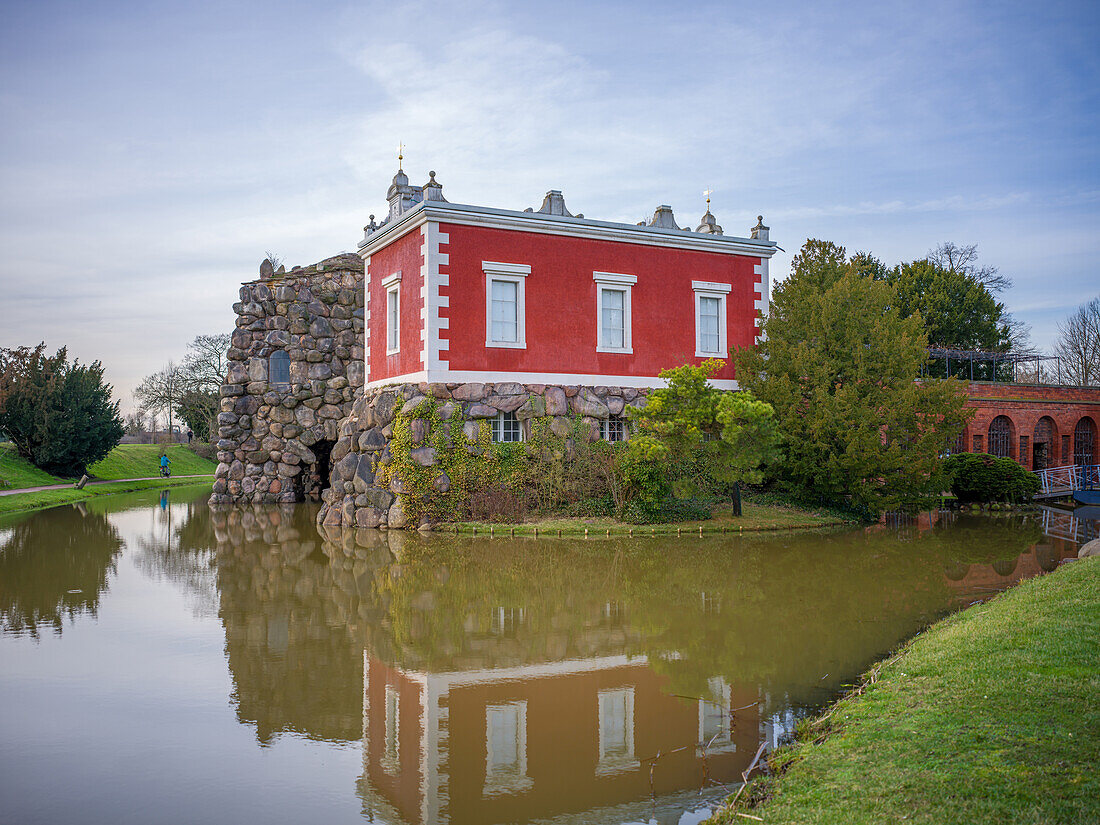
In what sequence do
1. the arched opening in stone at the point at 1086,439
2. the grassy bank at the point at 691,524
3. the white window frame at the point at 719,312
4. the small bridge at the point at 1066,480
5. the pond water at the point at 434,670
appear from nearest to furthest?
the pond water at the point at 434,670 < the grassy bank at the point at 691,524 < the white window frame at the point at 719,312 < the small bridge at the point at 1066,480 < the arched opening in stone at the point at 1086,439

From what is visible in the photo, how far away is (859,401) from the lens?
64.0 feet

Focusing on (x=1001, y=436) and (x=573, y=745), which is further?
(x=1001, y=436)

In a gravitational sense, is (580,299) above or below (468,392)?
above

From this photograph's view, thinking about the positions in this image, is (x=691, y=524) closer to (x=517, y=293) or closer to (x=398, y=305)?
(x=517, y=293)

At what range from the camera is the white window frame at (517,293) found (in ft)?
63.3

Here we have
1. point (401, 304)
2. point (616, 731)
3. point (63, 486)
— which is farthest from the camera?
point (63, 486)

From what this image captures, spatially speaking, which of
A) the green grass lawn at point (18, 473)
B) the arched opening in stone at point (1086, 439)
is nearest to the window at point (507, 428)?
the green grass lawn at point (18, 473)

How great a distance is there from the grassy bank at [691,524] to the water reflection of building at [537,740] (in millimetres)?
9272

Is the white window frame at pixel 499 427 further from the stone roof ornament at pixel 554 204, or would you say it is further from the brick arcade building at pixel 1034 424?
the brick arcade building at pixel 1034 424

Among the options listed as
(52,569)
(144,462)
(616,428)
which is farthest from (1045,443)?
(144,462)

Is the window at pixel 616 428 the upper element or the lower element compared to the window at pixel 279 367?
lower

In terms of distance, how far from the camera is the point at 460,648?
837 cm

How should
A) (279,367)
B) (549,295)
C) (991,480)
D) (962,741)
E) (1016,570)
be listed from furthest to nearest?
(279,367) < (991,480) < (549,295) < (1016,570) < (962,741)

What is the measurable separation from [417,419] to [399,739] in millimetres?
12713
